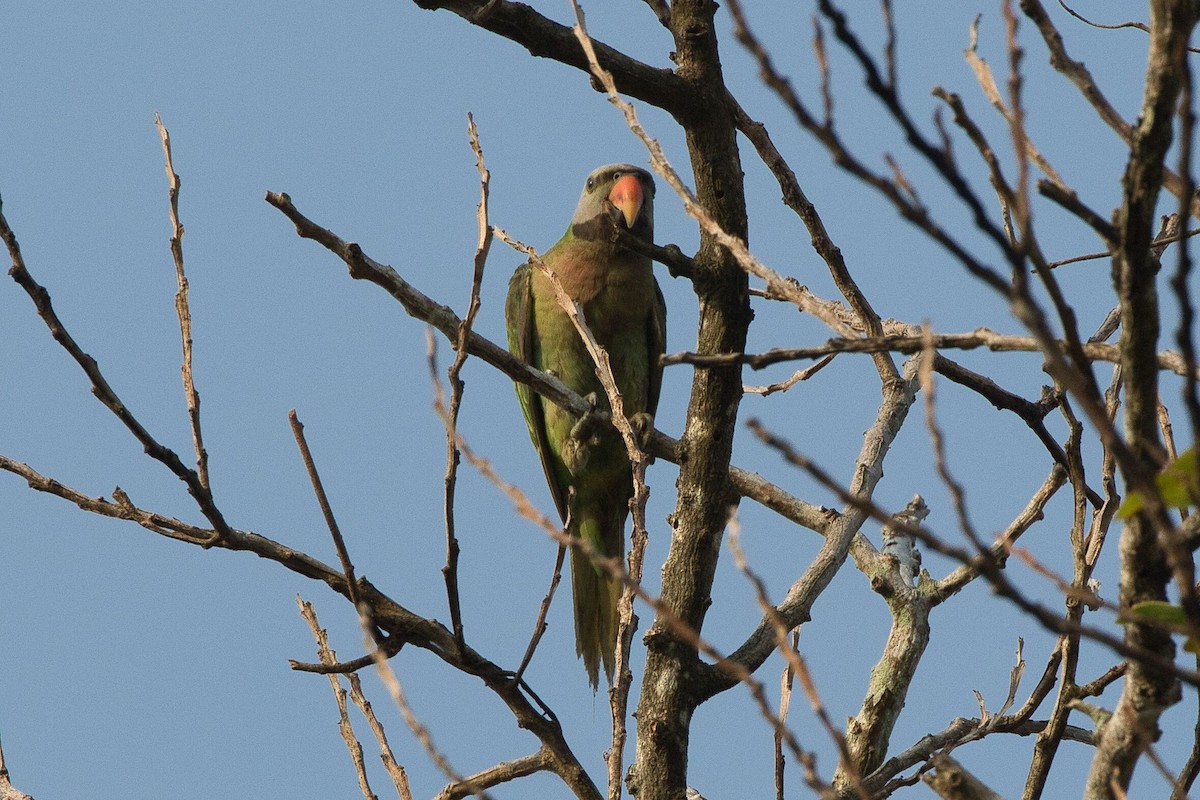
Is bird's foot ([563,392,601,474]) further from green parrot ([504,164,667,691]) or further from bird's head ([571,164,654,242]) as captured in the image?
bird's head ([571,164,654,242])

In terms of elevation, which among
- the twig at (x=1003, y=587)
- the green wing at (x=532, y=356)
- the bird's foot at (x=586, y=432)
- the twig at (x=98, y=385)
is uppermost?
the green wing at (x=532, y=356)

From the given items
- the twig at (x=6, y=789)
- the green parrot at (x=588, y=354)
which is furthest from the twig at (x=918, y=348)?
the green parrot at (x=588, y=354)

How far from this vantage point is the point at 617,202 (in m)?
6.26

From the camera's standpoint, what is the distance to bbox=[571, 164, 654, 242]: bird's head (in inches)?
245

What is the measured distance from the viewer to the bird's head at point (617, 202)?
20.4 feet

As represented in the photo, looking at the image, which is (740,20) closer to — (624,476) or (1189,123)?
(1189,123)

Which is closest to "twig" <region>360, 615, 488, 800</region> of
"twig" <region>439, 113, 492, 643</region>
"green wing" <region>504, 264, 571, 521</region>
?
"twig" <region>439, 113, 492, 643</region>

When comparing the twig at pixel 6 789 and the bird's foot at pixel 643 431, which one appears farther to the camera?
the bird's foot at pixel 643 431

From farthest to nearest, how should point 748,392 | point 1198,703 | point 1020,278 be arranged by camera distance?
point 748,392 < point 1198,703 < point 1020,278

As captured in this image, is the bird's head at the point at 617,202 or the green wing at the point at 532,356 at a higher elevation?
the bird's head at the point at 617,202

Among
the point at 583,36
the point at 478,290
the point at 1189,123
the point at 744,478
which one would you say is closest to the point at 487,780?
the point at 744,478

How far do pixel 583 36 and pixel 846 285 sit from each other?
1.20 metres

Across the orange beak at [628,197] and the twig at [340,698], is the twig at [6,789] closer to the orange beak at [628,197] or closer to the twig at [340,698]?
the twig at [340,698]

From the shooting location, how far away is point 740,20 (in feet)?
4.85
